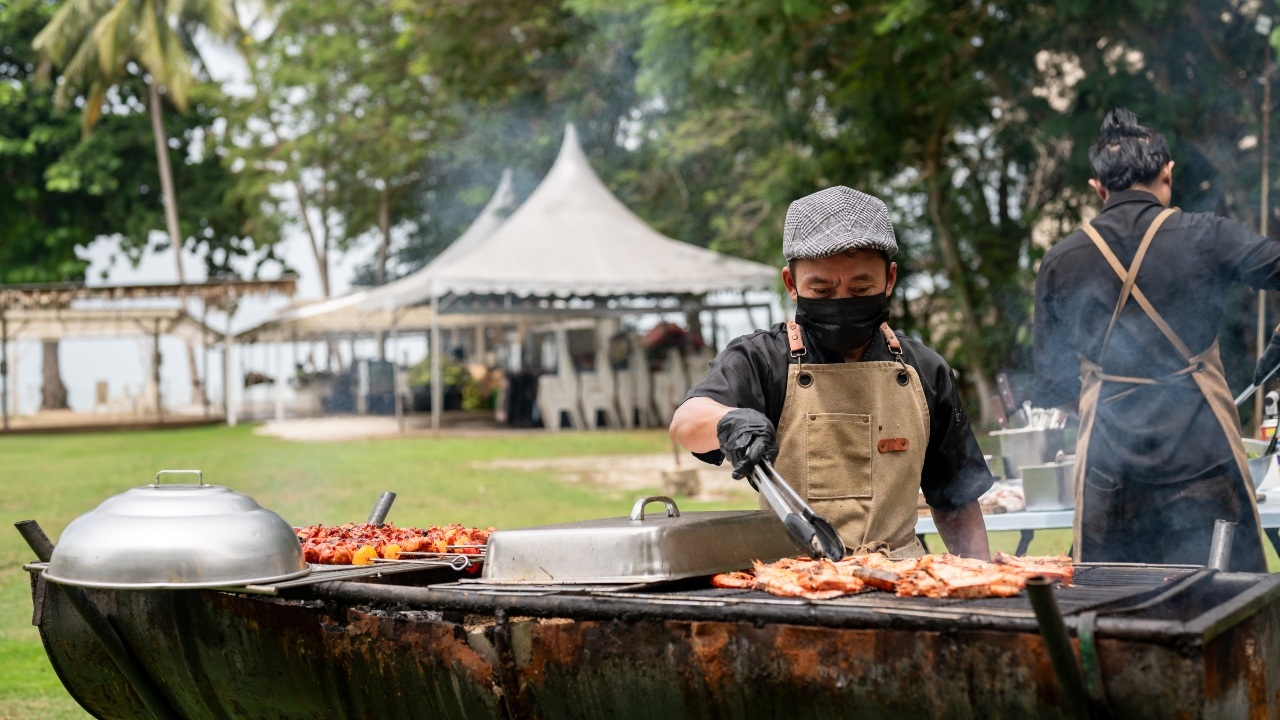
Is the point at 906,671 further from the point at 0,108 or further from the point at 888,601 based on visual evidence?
the point at 0,108

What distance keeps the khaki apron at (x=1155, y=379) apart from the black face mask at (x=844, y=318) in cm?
124

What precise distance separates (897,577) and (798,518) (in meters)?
0.22

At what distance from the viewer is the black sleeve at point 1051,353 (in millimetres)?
3955

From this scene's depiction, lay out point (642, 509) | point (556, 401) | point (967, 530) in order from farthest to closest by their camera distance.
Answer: point (556, 401) < point (967, 530) < point (642, 509)

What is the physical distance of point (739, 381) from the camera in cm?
286

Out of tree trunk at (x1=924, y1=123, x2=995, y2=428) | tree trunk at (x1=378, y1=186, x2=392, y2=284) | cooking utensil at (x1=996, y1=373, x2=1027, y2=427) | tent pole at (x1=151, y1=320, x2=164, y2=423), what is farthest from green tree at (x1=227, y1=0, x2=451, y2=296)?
cooking utensil at (x1=996, y1=373, x2=1027, y2=427)

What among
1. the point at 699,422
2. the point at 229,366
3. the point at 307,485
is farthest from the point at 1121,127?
the point at 229,366

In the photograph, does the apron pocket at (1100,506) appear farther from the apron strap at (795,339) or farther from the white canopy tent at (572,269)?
the white canopy tent at (572,269)

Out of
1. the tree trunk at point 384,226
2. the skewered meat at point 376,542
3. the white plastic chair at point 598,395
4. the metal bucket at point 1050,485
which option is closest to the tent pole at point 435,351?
the white plastic chair at point 598,395

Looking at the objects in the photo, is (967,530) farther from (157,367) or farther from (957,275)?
(157,367)

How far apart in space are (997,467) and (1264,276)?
66.1 inches

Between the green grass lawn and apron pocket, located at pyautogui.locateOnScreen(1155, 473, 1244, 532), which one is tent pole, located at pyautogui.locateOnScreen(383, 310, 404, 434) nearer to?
the green grass lawn

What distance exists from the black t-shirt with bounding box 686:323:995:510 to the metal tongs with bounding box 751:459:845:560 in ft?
1.14

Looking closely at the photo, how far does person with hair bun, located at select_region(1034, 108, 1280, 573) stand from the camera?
12.0 feet
